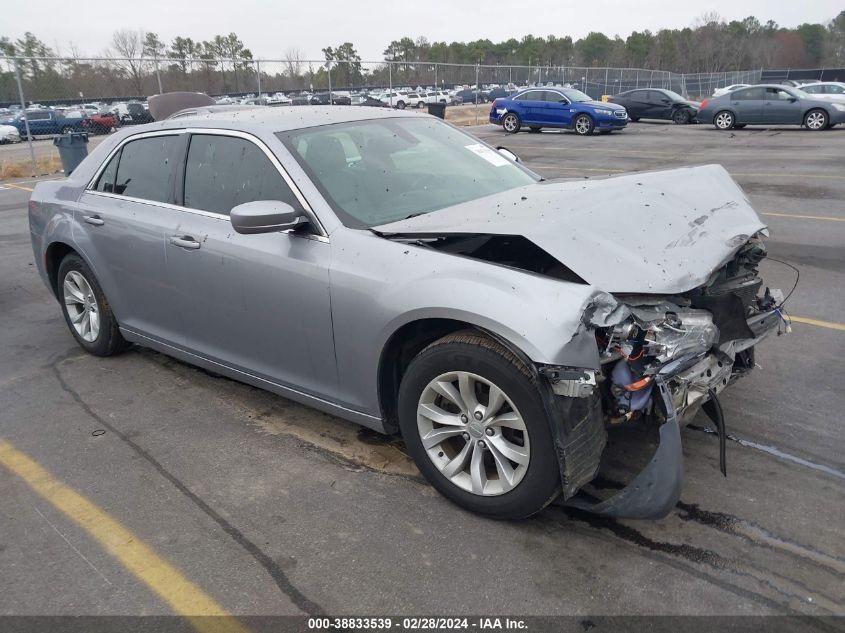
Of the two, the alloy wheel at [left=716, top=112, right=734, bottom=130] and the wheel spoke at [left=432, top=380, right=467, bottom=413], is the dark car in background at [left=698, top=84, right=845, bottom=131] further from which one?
the wheel spoke at [left=432, top=380, right=467, bottom=413]

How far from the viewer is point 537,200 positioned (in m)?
3.52

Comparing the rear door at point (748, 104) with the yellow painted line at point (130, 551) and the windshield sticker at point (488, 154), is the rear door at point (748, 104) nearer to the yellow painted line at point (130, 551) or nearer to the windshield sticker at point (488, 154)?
the windshield sticker at point (488, 154)

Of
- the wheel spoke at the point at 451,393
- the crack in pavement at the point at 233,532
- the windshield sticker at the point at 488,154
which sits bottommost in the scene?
the crack in pavement at the point at 233,532

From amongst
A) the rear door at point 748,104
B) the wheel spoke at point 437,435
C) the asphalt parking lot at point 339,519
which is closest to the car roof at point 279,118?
the asphalt parking lot at point 339,519

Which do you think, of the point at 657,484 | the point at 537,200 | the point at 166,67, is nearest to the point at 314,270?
the point at 537,200

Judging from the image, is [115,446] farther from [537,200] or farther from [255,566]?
[537,200]

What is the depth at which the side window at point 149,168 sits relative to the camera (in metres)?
4.12

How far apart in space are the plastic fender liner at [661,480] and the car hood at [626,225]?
0.50 metres

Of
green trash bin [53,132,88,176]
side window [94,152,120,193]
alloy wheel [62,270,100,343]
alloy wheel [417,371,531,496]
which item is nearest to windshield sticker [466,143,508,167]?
alloy wheel [417,371,531,496]

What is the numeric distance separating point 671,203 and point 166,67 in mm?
22639

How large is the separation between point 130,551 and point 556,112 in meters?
22.7

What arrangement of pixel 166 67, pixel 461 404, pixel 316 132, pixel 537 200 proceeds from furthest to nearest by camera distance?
pixel 166 67, pixel 316 132, pixel 537 200, pixel 461 404

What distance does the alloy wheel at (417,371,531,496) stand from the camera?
2.75 m

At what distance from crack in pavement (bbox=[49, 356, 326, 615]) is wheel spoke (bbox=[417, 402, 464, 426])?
875mm
